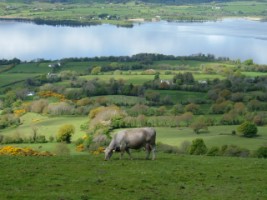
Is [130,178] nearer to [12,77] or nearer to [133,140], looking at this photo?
[133,140]

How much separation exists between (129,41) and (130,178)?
388 ft

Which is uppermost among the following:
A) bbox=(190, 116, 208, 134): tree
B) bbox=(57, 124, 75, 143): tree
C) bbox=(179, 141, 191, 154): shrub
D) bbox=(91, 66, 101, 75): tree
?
bbox=(179, 141, 191, 154): shrub

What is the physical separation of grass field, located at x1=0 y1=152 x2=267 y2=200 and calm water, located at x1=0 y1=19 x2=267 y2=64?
292 feet

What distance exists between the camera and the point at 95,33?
482 ft

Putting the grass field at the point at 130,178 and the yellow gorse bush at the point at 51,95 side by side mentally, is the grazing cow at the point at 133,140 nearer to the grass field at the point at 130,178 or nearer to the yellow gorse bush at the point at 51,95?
the grass field at the point at 130,178

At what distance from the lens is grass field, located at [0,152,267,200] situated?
42.8 feet

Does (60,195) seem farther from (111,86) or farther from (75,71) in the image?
(75,71)

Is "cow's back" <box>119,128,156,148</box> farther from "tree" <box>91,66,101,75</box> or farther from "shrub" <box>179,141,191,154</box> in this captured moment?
"tree" <box>91,66,101,75</box>

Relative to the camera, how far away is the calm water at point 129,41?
11412cm

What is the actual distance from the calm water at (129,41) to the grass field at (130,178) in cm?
8893

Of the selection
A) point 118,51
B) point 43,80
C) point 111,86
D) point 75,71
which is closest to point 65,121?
point 111,86

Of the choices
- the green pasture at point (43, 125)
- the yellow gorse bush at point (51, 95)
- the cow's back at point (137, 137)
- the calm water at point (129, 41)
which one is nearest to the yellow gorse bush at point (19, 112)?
the green pasture at point (43, 125)

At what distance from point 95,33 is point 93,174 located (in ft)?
439

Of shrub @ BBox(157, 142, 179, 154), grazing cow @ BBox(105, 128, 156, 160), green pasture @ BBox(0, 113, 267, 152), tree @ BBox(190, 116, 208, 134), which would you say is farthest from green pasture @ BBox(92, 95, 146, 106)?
grazing cow @ BBox(105, 128, 156, 160)
